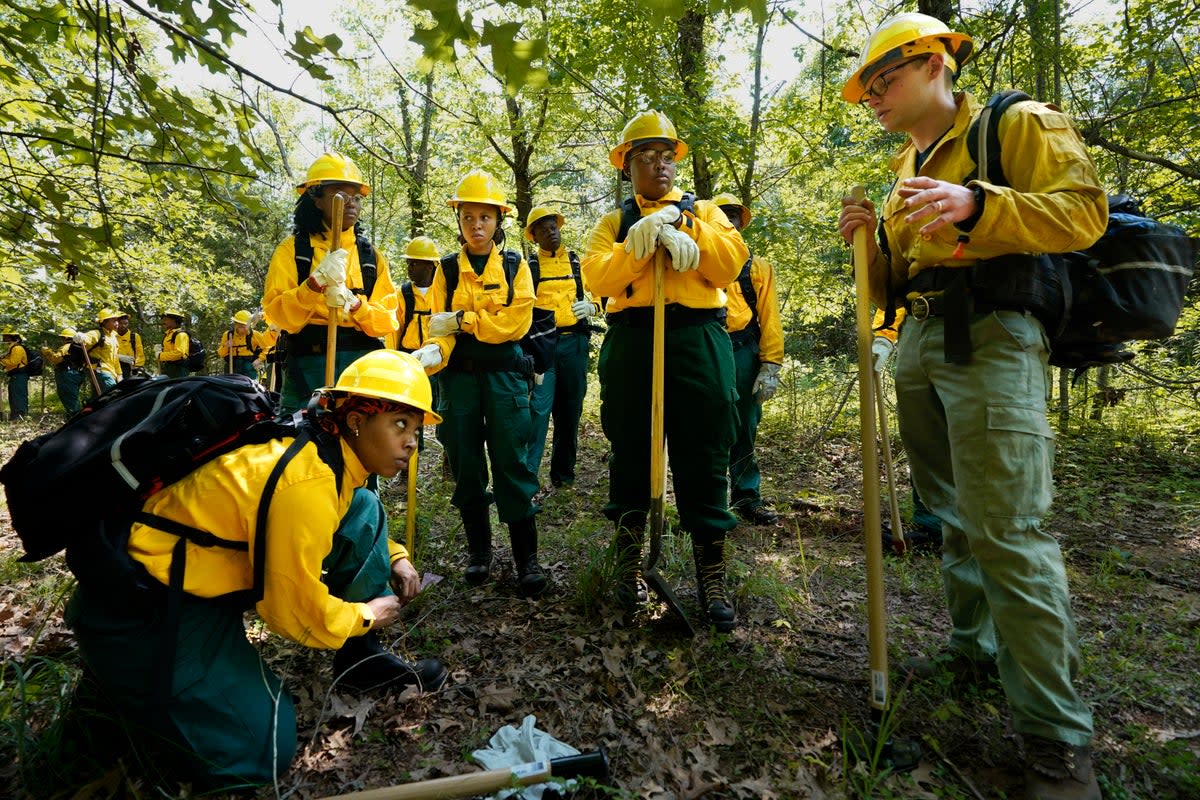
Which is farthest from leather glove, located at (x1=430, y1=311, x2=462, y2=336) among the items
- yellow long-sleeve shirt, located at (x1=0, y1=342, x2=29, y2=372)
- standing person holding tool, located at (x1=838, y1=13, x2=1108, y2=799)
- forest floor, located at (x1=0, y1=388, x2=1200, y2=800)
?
yellow long-sleeve shirt, located at (x1=0, y1=342, x2=29, y2=372)

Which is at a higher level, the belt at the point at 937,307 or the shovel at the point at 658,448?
the belt at the point at 937,307

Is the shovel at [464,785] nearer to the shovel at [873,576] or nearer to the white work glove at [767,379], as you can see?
the shovel at [873,576]

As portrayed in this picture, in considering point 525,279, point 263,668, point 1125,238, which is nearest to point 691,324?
point 525,279

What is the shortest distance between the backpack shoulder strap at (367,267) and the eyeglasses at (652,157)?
7.02 feet

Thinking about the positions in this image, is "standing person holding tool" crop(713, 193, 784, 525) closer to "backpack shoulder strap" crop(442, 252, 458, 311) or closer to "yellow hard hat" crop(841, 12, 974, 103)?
"backpack shoulder strap" crop(442, 252, 458, 311)

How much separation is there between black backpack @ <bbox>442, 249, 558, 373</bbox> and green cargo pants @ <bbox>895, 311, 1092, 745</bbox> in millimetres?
2617

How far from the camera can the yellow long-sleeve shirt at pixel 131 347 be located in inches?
517

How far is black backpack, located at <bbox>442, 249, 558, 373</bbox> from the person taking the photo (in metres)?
4.04

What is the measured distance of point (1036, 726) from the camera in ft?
6.53

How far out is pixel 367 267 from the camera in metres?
4.28

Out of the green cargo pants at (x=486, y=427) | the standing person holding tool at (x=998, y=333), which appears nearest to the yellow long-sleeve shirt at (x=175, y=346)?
the green cargo pants at (x=486, y=427)

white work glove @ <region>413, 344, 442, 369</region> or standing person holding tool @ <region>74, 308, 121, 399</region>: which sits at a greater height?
standing person holding tool @ <region>74, 308, 121, 399</region>

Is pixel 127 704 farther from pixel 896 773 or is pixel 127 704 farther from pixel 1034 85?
pixel 1034 85

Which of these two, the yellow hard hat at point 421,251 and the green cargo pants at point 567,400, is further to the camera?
the green cargo pants at point 567,400
